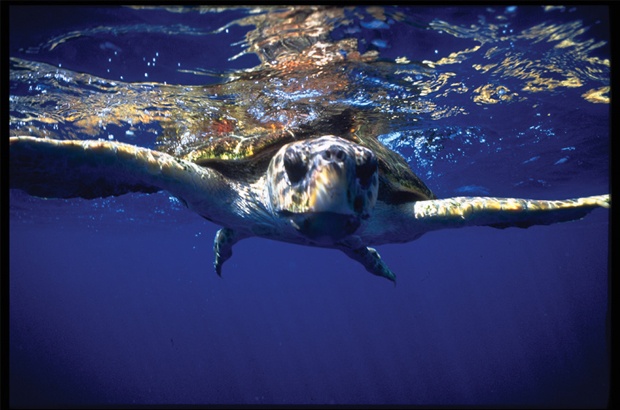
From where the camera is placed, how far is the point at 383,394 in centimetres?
3356

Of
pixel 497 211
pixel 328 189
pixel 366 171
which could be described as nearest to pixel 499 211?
pixel 497 211

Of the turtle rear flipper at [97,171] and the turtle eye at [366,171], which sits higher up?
the turtle eye at [366,171]

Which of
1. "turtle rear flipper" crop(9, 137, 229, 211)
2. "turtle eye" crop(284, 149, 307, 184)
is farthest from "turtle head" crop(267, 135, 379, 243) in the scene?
"turtle rear flipper" crop(9, 137, 229, 211)

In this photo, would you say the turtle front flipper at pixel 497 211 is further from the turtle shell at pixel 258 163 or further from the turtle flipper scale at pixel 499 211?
the turtle shell at pixel 258 163

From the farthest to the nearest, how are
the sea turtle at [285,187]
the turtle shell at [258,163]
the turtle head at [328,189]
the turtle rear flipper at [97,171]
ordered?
1. the turtle shell at [258,163]
2. the turtle rear flipper at [97,171]
3. the sea turtle at [285,187]
4. the turtle head at [328,189]

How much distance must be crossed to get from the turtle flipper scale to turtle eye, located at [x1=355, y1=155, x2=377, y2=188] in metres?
1.79

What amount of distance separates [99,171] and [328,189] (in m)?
2.65

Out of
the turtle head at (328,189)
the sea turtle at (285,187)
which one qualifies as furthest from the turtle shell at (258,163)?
the turtle head at (328,189)

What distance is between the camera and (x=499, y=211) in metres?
4.15

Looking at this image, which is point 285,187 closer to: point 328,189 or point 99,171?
point 328,189

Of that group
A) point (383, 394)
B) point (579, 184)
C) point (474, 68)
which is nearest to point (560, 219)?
point (474, 68)

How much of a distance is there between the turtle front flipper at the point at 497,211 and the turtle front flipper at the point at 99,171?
265cm

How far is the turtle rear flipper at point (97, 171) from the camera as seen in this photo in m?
3.29

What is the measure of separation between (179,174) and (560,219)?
4706 millimetres
